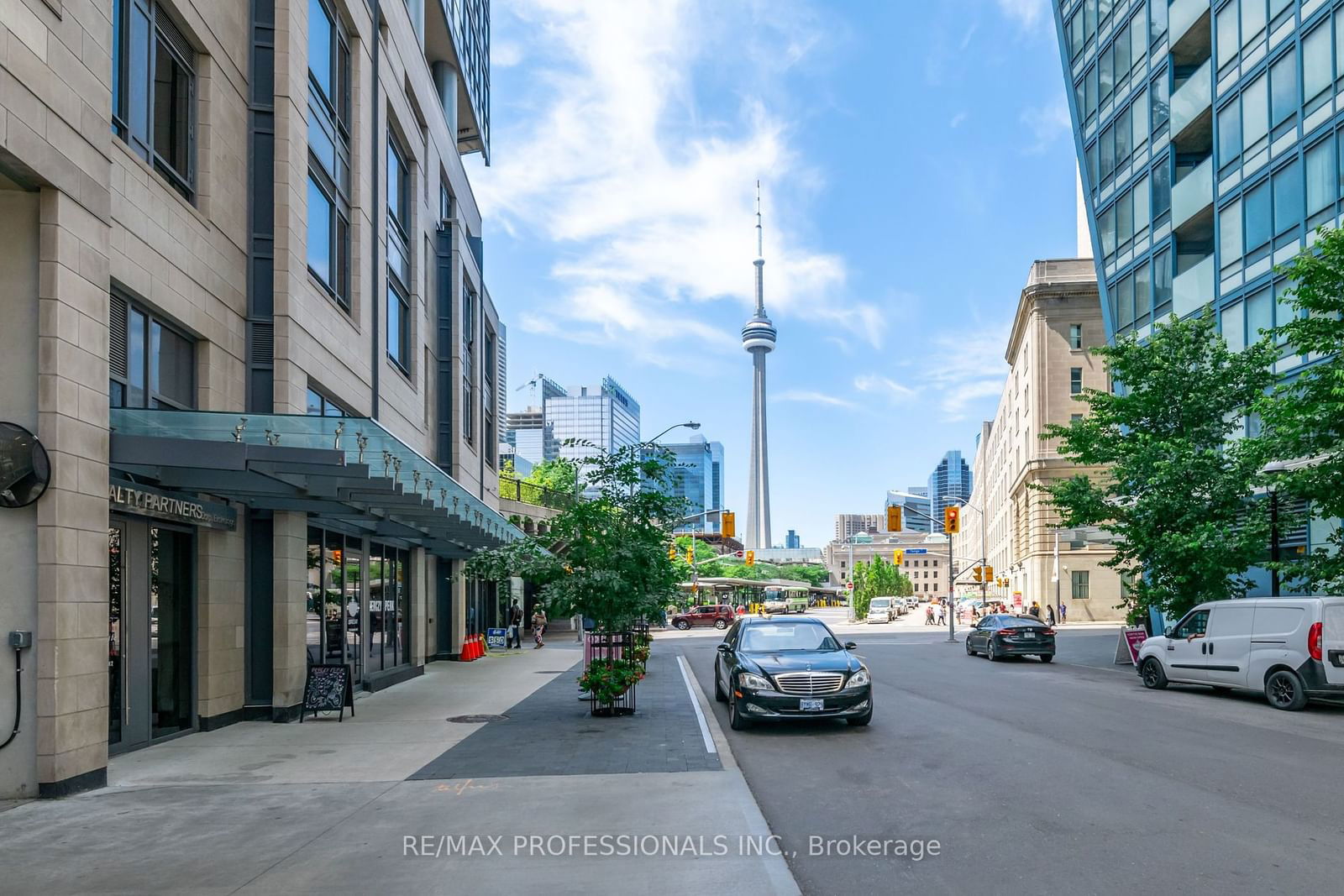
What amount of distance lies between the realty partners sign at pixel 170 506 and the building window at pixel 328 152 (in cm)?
475

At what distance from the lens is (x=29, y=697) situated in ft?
32.1

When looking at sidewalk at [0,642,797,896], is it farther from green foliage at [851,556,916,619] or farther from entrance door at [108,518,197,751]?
green foliage at [851,556,916,619]

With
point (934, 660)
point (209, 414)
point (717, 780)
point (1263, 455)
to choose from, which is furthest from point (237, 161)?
point (934, 660)

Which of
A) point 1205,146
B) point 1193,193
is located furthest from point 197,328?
point 1205,146

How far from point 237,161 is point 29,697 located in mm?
8812

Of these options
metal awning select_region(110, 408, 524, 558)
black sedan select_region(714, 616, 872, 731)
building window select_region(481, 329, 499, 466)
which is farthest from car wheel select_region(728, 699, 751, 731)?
building window select_region(481, 329, 499, 466)

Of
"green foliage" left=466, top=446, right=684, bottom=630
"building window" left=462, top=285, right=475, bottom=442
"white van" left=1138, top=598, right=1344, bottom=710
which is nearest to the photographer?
"green foliage" left=466, top=446, right=684, bottom=630

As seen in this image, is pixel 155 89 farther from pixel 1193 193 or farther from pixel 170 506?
pixel 1193 193

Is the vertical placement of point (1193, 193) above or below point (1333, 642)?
above

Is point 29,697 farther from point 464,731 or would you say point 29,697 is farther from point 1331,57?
point 1331,57

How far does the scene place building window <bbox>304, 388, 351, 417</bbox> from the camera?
Result: 58.3 ft

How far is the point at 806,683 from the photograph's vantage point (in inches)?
552

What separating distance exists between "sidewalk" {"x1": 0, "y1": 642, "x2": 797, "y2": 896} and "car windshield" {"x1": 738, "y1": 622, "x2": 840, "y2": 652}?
158 cm

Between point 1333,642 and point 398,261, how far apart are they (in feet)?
65.8
